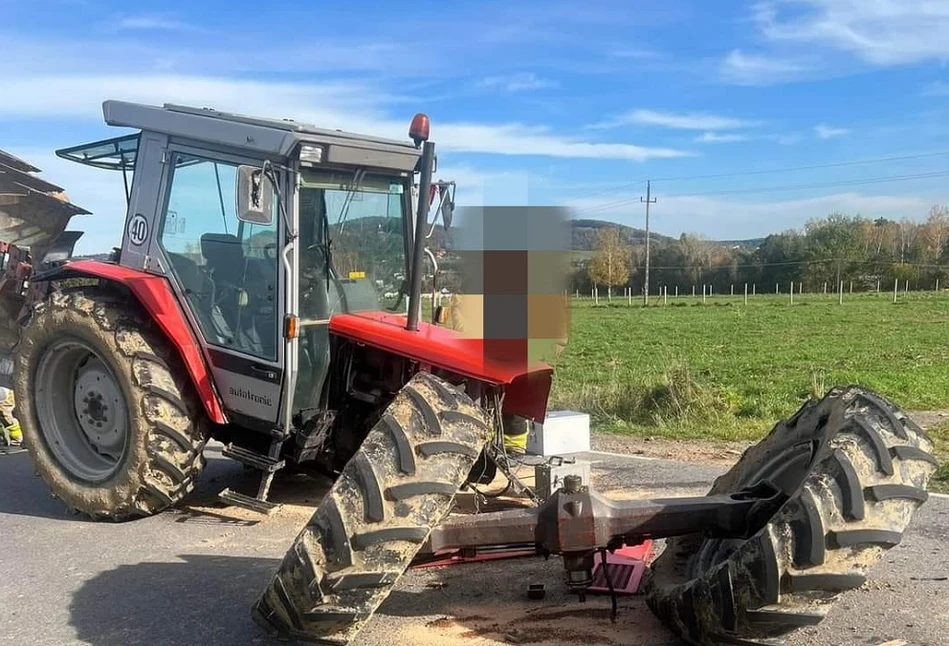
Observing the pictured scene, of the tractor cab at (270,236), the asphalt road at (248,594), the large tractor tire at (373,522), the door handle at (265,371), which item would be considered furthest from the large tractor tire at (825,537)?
the door handle at (265,371)

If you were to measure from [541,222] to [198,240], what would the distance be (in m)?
3.17

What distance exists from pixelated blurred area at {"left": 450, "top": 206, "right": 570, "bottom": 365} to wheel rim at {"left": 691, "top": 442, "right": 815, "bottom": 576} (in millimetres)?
1240

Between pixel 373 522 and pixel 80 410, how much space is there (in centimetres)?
423

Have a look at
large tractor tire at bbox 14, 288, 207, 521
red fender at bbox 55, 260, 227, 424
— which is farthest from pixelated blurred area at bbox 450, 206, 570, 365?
large tractor tire at bbox 14, 288, 207, 521

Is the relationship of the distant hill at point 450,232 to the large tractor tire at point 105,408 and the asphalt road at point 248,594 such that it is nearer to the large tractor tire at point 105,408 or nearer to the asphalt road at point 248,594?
the large tractor tire at point 105,408

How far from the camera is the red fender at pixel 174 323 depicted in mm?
6145

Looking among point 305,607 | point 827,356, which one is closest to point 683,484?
point 305,607

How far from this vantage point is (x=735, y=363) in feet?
64.5

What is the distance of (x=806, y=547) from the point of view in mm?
3281

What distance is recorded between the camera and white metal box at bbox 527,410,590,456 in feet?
23.2

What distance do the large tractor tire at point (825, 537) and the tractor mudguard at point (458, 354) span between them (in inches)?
62.3

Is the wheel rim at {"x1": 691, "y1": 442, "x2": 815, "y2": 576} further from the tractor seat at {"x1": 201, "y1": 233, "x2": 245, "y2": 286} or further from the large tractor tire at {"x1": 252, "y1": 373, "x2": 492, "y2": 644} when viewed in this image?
the tractor seat at {"x1": 201, "y1": 233, "x2": 245, "y2": 286}

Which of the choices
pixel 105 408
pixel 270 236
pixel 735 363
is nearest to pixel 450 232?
pixel 270 236

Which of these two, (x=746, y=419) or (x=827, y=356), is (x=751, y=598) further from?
(x=827, y=356)
